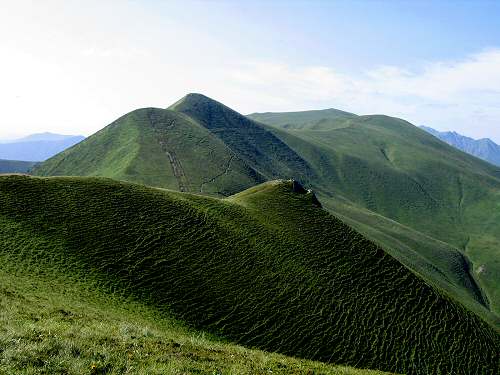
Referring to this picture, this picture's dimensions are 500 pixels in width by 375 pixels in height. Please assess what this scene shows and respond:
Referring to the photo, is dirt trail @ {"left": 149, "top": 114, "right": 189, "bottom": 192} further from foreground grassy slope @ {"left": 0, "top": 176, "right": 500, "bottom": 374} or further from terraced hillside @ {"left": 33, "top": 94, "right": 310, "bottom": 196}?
foreground grassy slope @ {"left": 0, "top": 176, "right": 500, "bottom": 374}

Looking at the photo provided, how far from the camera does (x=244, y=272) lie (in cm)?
5131

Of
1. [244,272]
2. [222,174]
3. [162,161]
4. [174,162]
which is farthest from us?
[222,174]

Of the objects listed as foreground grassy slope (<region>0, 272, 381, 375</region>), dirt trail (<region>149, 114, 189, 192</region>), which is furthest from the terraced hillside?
foreground grassy slope (<region>0, 272, 381, 375</region>)

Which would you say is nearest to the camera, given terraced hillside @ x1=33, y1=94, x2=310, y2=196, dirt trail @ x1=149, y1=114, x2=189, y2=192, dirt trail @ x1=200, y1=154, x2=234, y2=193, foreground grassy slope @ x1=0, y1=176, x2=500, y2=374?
foreground grassy slope @ x1=0, y1=176, x2=500, y2=374

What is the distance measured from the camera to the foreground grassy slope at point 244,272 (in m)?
43.8

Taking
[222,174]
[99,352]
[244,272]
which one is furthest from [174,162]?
[99,352]

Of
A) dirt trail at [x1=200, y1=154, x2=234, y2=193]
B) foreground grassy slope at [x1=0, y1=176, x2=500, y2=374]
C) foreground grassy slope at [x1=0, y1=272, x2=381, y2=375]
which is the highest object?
dirt trail at [x1=200, y1=154, x2=234, y2=193]

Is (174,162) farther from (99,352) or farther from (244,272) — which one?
(99,352)

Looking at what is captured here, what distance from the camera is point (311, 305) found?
49.2 meters

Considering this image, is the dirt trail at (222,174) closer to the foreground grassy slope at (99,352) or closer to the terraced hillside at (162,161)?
the terraced hillside at (162,161)

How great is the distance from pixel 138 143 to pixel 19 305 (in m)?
152

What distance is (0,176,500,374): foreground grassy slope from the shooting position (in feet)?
144

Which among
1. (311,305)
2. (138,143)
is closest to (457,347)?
(311,305)

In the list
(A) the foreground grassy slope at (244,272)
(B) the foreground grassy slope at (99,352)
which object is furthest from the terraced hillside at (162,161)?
(B) the foreground grassy slope at (99,352)
